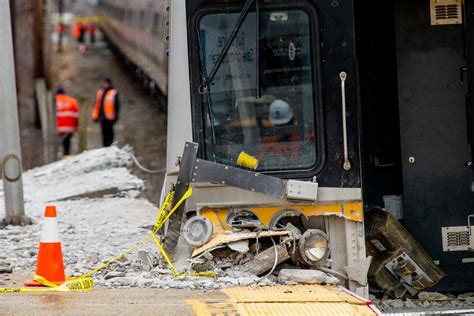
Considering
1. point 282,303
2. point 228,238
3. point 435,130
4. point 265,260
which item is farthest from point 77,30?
point 282,303

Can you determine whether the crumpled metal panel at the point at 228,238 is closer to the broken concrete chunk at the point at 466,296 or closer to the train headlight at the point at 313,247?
the train headlight at the point at 313,247

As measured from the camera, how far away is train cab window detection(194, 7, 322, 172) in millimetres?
7457

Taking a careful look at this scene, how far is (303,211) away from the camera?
746 cm

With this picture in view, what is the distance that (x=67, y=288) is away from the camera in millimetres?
7184

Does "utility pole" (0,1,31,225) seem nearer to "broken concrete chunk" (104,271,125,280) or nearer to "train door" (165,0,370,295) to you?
"broken concrete chunk" (104,271,125,280)

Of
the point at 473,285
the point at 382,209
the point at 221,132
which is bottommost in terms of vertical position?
the point at 473,285

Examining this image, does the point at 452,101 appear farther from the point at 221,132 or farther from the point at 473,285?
the point at 221,132

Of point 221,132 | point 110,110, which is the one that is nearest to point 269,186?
point 221,132

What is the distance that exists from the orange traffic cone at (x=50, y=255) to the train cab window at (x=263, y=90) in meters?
1.24

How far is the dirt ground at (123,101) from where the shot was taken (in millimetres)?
20922

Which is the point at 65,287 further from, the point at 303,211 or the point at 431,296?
the point at 431,296

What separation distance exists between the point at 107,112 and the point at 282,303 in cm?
1897

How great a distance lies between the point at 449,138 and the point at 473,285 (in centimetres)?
117

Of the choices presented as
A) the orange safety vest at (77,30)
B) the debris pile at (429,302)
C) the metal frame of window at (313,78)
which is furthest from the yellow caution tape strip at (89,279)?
the orange safety vest at (77,30)
